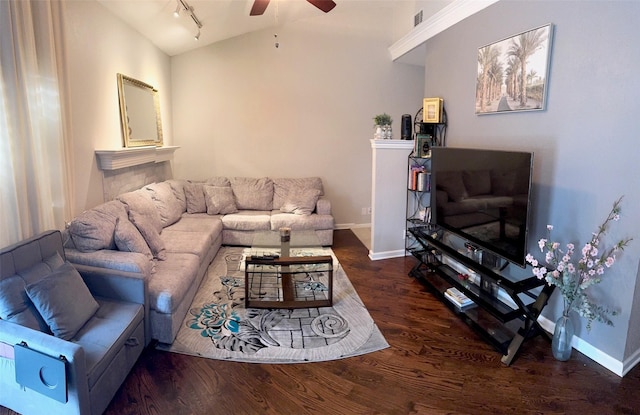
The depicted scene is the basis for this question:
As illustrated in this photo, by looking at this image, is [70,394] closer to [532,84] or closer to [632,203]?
[632,203]

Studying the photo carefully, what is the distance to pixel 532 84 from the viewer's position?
2781mm

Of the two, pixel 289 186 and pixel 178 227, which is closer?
pixel 178 227

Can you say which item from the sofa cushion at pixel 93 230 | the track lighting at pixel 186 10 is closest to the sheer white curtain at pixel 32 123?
the sofa cushion at pixel 93 230

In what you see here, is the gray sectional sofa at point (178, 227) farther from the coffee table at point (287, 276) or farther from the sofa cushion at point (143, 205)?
the coffee table at point (287, 276)

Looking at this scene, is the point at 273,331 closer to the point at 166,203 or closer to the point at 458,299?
the point at 458,299

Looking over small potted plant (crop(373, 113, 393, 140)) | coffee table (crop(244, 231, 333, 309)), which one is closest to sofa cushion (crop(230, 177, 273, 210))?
coffee table (crop(244, 231, 333, 309))

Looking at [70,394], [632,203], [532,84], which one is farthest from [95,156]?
[632,203]

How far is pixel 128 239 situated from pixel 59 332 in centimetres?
99

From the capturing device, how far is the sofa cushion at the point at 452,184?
3.21m

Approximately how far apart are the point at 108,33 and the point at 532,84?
3861 millimetres

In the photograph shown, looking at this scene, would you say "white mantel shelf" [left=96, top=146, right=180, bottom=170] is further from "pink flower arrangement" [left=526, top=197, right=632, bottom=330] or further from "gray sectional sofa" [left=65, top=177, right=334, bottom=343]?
"pink flower arrangement" [left=526, top=197, right=632, bottom=330]

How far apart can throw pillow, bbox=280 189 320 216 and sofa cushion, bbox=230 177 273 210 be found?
0.29 meters

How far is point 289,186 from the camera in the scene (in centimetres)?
532

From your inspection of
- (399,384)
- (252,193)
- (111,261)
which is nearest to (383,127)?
(252,193)
